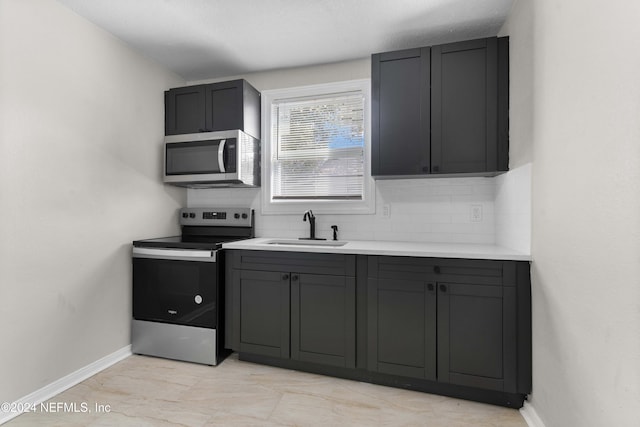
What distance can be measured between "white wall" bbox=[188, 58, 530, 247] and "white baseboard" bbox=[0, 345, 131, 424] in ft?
4.95

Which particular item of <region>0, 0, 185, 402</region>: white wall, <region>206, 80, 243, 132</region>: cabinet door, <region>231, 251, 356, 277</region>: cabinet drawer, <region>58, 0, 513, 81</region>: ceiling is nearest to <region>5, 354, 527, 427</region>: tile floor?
<region>0, 0, 185, 402</region>: white wall

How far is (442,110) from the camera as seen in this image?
2223 millimetres

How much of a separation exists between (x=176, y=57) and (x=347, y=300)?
2574 mm

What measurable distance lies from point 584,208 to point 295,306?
177 centimetres

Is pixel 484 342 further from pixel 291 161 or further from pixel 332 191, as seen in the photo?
pixel 291 161

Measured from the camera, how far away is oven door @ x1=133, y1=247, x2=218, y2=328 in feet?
7.84

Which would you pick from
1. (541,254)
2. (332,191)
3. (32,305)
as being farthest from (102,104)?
(541,254)

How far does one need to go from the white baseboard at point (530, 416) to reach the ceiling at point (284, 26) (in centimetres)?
253

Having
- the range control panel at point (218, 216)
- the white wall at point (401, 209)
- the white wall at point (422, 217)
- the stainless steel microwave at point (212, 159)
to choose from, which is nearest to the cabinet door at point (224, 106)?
the stainless steel microwave at point (212, 159)

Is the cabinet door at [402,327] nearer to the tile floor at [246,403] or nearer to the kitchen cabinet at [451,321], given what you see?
the kitchen cabinet at [451,321]

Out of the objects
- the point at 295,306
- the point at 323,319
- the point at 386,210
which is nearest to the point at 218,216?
the point at 295,306

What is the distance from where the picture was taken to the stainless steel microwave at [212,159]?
266cm

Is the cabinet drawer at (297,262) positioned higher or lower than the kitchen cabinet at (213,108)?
lower

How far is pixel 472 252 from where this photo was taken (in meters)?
1.93
